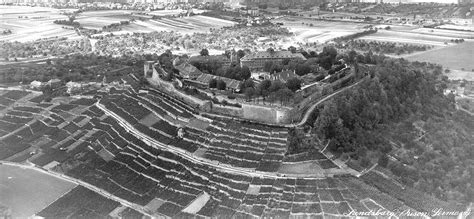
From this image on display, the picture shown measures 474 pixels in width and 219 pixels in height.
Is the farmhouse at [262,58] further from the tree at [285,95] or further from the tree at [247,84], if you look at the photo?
the tree at [285,95]

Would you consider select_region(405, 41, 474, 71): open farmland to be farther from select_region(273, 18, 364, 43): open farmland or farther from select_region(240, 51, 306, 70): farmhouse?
select_region(240, 51, 306, 70): farmhouse

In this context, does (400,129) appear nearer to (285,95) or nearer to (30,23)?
(285,95)

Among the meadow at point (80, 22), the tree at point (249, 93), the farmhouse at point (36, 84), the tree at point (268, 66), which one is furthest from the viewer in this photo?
the meadow at point (80, 22)

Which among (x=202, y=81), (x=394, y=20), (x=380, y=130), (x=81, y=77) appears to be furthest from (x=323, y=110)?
(x=394, y=20)

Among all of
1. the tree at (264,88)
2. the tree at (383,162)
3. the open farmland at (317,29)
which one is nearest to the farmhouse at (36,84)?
the tree at (264,88)

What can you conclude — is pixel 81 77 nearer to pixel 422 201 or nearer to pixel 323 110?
pixel 323 110

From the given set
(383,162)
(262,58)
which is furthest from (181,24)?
(383,162)
